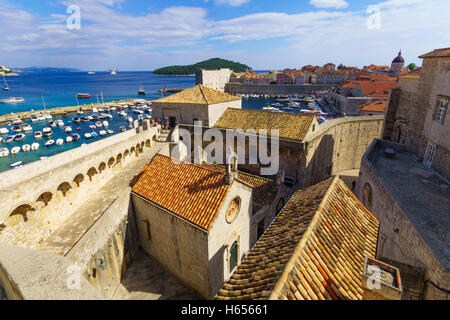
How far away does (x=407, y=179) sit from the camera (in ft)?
53.6

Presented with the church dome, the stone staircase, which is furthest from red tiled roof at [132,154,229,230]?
the church dome

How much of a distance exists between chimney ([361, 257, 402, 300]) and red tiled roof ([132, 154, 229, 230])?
6.63m

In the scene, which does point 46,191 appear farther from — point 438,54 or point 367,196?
point 438,54

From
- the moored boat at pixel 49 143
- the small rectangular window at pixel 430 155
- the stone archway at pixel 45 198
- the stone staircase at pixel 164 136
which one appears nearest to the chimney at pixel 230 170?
the stone archway at pixel 45 198

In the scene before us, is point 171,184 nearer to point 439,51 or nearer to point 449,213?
point 449,213

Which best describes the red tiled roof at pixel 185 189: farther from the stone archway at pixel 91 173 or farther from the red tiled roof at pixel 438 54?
the red tiled roof at pixel 438 54

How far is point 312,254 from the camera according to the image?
22.8ft

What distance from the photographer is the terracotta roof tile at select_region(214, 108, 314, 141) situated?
21.2 m

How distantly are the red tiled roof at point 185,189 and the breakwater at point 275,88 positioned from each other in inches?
4593

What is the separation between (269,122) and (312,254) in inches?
691

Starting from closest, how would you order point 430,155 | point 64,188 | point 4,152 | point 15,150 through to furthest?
point 64,188 → point 430,155 → point 4,152 → point 15,150

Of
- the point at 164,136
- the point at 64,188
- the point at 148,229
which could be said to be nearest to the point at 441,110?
the point at 148,229

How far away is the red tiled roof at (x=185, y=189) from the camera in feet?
37.2

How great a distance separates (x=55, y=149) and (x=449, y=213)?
195 feet
